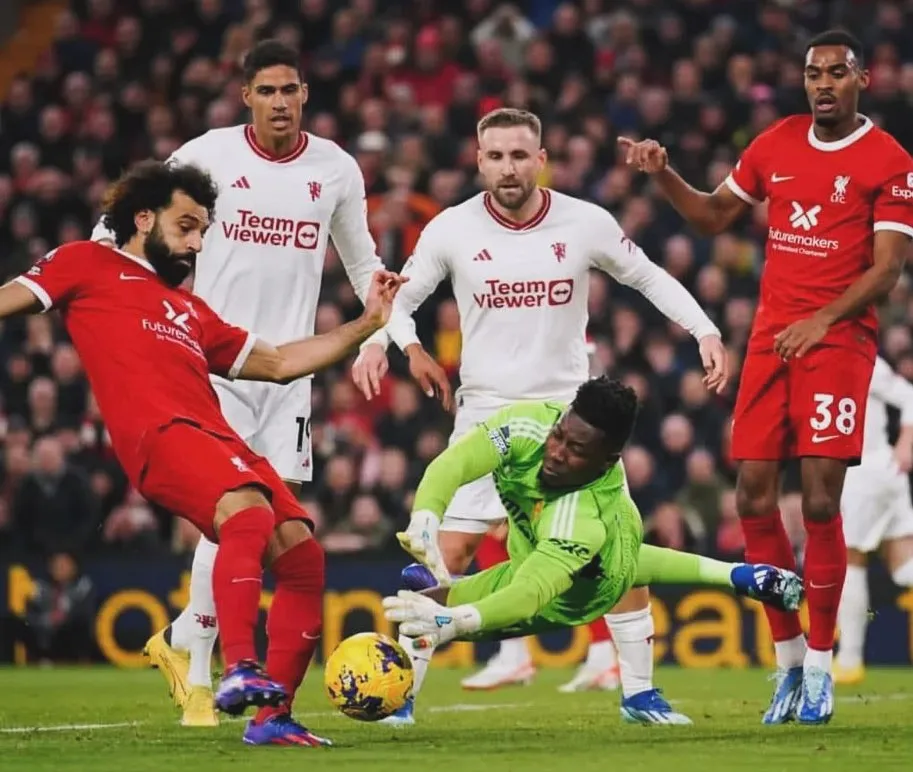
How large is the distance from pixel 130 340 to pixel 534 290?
2220 millimetres

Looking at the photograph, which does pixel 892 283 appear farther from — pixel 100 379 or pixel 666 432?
pixel 666 432

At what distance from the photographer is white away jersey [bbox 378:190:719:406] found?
923 centimetres

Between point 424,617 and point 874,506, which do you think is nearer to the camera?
point 424,617

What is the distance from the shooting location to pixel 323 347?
313 inches

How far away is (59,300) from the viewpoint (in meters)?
7.65

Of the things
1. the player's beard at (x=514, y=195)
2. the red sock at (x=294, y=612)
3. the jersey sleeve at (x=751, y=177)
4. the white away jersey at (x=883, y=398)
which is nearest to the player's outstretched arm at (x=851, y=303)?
the jersey sleeve at (x=751, y=177)

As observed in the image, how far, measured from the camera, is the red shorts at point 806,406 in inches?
A: 347

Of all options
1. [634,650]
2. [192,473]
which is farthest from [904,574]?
[192,473]

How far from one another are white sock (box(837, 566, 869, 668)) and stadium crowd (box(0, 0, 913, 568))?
1638 mm

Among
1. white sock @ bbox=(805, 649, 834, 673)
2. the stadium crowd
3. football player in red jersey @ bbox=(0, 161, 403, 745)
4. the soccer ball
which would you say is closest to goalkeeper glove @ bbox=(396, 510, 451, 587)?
the soccer ball

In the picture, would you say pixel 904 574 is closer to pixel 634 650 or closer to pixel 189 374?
pixel 634 650

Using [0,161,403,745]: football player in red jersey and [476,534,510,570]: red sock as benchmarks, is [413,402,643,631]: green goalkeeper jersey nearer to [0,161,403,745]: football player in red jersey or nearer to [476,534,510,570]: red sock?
[0,161,403,745]: football player in red jersey

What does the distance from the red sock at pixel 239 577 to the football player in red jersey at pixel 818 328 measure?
258cm

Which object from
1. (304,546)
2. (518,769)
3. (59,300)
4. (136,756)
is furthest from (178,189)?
(518,769)
